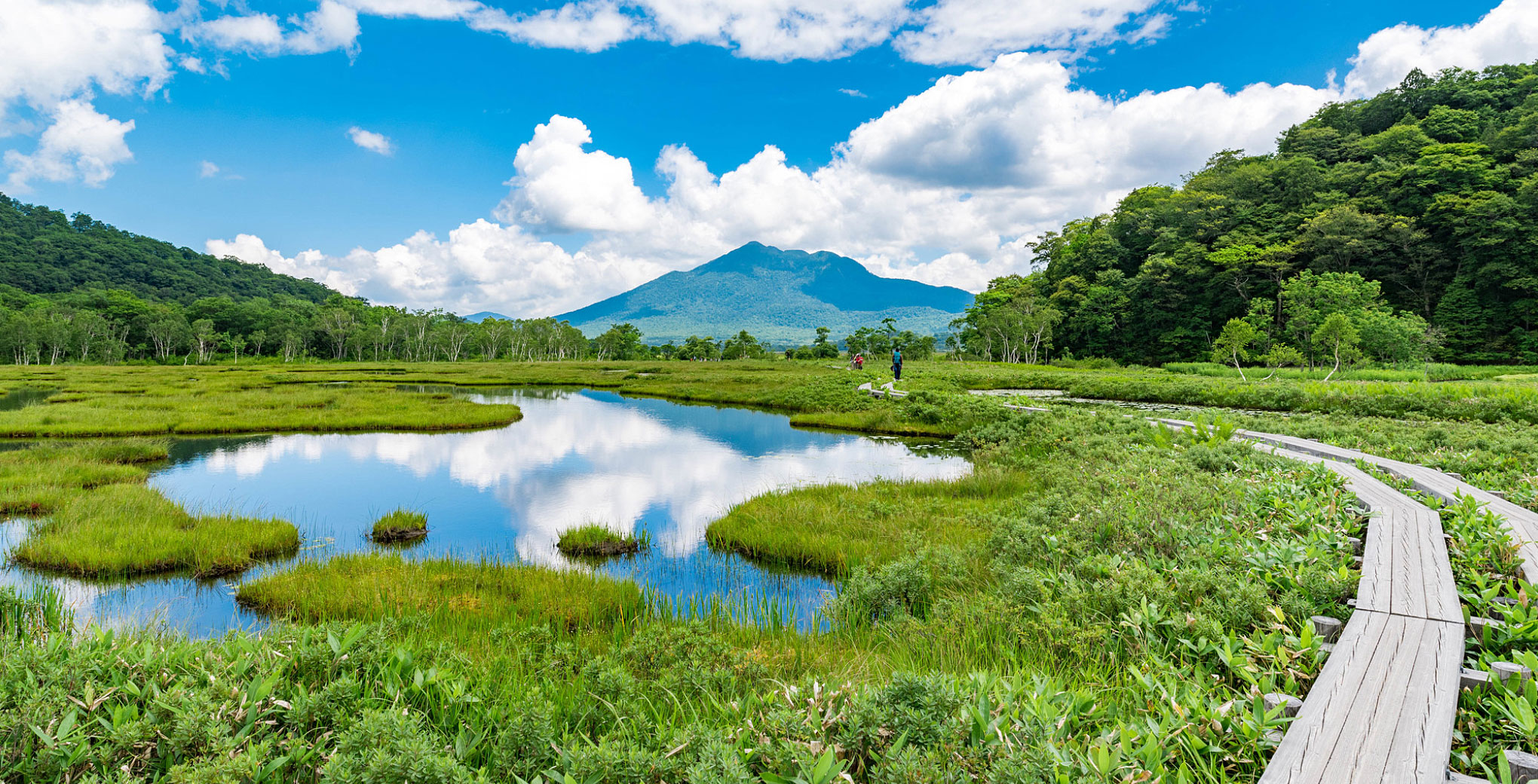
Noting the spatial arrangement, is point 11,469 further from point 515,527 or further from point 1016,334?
point 1016,334

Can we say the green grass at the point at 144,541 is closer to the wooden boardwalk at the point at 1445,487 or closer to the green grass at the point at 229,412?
the green grass at the point at 229,412

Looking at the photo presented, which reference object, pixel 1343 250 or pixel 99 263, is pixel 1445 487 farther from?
pixel 99 263

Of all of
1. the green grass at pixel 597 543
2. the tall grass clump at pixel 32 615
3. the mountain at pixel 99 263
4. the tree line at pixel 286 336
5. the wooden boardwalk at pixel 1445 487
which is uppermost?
the mountain at pixel 99 263

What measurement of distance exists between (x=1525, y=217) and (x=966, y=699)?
73.5 metres

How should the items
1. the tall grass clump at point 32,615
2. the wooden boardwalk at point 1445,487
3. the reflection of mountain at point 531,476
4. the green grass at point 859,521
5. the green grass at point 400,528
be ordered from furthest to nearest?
the reflection of mountain at point 531,476 → the green grass at point 400,528 → the green grass at point 859,521 → the tall grass clump at point 32,615 → the wooden boardwalk at point 1445,487

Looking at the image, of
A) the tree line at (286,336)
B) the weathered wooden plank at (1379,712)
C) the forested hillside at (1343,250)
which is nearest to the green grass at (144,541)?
the weathered wooden plank at (1379,712)

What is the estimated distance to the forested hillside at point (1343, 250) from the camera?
46.0 meters

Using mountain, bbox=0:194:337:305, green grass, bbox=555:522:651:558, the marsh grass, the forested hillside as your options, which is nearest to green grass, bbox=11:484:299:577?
the marsh grass

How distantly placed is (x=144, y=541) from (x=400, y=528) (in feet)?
11.3

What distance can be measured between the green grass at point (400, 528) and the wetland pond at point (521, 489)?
0.76 ft

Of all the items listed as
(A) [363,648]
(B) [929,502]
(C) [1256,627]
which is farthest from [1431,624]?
(B) [929,502]

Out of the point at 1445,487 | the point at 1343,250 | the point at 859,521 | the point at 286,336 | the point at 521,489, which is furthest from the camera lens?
the point at 286,336

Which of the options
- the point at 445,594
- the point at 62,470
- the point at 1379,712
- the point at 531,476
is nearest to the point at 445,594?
the point at 445,594

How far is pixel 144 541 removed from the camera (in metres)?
9.62
